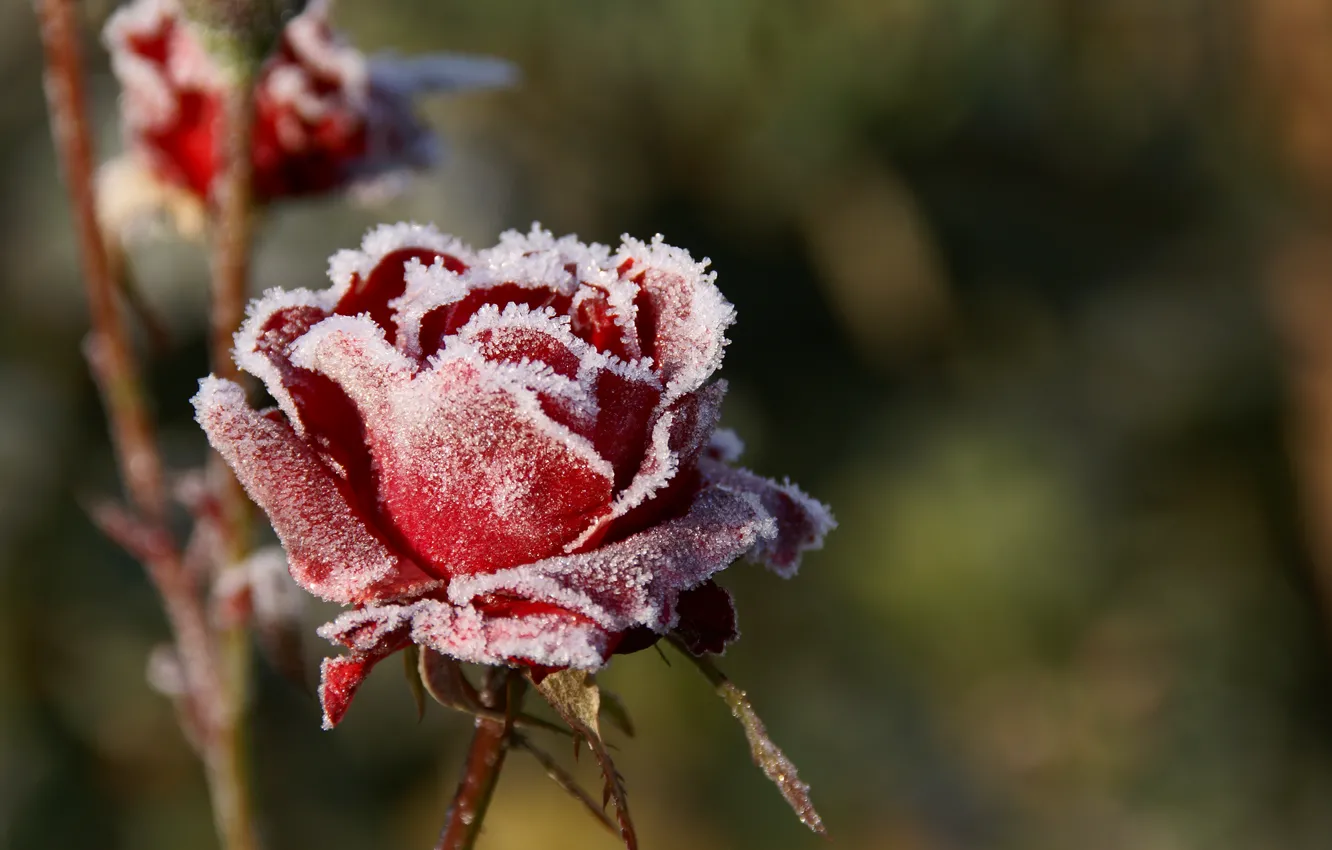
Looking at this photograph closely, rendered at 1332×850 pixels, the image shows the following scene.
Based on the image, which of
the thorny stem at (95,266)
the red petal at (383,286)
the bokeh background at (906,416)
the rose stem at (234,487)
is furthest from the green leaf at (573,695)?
the bokeh background at (906,416)

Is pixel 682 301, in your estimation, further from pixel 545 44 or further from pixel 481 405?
pixel 545 44

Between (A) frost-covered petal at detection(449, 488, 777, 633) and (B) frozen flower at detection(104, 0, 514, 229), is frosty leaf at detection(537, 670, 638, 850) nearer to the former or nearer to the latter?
(A) frost-covered petal at detection(449, 488, 777, 633)

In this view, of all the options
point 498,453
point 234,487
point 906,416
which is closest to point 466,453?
point 498,453

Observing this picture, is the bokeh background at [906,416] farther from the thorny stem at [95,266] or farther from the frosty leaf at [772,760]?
the frosty leaf at [772,760]

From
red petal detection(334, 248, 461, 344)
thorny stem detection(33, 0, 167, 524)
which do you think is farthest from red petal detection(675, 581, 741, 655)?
thorny stem detection(33, 0, 167, 524)

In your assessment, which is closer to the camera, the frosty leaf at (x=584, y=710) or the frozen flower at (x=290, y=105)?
the frosty leaf at (x=584, y=710)

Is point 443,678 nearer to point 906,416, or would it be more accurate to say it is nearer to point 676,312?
point 676,312
